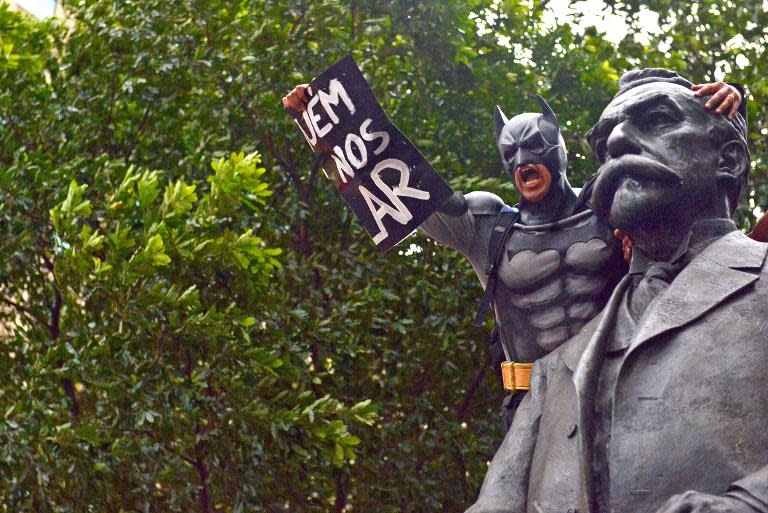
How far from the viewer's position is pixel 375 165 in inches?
161

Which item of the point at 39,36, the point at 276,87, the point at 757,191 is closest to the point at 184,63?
the point at 276,87

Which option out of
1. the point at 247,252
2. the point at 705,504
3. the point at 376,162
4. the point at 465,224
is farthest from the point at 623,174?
the point at 247,252

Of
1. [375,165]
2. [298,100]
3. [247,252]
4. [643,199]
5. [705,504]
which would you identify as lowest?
[705,504]

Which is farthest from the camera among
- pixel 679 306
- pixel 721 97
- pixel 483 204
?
pixel 483 204

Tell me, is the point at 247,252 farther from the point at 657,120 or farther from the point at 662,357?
the point at 662,357

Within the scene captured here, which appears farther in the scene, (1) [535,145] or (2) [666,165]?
(1) [535,145]

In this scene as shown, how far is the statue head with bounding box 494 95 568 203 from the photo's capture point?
175 inches

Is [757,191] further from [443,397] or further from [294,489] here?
[294,489]

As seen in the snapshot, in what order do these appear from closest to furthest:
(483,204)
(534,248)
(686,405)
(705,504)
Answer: (705,504)
(686,405)
(534,248)
(483,204)

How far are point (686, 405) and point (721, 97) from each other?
82cm

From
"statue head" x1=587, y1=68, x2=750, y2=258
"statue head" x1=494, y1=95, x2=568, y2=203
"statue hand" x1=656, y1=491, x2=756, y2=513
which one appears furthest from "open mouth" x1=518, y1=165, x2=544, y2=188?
"statue hand" x1=656, y1=491, x2=756, y2=513

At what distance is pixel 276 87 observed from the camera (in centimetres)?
1091

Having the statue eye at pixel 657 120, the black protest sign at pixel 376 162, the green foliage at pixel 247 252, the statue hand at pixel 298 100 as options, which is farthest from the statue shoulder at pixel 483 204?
the green foliage at pixel 247 252

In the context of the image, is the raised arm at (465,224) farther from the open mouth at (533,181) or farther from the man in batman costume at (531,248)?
the open mouth at (533,181)
